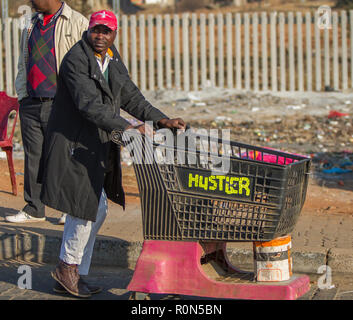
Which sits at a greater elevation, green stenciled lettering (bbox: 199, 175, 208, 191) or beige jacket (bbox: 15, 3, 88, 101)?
beige jacket (bbox: 15, 3, 88, 101)

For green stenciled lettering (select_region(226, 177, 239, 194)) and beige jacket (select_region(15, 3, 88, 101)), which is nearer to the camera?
green stenciled lettering (select_region(226, 177, 239, 194))

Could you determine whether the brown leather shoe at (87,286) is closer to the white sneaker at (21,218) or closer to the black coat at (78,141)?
the black coat at (78,141)

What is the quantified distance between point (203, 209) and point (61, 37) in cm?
284

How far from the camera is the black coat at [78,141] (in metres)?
4.62

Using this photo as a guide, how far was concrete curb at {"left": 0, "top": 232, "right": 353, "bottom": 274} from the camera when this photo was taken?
575cm

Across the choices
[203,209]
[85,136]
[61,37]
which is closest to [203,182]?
[203,209]

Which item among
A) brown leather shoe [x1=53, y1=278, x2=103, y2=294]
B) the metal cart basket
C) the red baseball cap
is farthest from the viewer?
brown leather shoe [x1=53, y1=278, x2=103, y2=294]

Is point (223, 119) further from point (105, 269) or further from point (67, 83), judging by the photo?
point (67, 83)

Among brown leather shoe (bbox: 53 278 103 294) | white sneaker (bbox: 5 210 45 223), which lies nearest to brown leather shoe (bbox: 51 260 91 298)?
brown leather shoe (bbox: 53 278 103 294)

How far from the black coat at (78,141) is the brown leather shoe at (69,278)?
1.49 ft

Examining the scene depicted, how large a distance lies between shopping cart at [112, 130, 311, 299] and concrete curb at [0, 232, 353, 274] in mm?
1393

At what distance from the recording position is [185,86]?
16906mm

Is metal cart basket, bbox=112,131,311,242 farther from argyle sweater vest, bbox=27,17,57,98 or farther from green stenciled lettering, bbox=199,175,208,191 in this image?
argyle sweater vest, bbox=27,17,57,98
